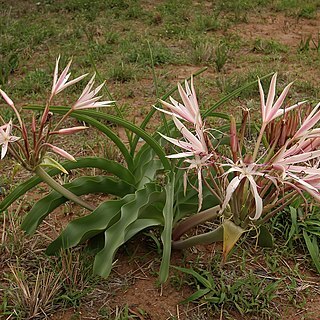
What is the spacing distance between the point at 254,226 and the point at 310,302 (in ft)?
2.16

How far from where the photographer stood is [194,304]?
2.14m

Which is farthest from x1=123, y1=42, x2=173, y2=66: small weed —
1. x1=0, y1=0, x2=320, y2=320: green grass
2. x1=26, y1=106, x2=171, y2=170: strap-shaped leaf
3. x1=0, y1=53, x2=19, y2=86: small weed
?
x1=26, y1=106, x2=171, y2=170: strap-shaped leaf

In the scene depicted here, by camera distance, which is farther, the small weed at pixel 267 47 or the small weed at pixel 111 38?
the small weed at pixel 111 38

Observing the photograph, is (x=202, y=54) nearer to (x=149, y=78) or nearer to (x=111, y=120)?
(x=149, y=78)

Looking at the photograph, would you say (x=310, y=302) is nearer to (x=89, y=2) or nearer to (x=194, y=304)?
(x=194, y=304)

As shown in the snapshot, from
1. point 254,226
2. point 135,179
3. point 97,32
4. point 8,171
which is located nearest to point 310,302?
point 254,226

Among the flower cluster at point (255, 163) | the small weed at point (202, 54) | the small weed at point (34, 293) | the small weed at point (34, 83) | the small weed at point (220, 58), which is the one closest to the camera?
the flower cluster at point (255, 163)

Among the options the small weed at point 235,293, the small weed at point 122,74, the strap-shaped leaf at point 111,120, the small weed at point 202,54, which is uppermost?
the strap-shaped leaf at point 111,120

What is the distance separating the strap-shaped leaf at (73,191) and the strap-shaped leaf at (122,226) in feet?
0.70

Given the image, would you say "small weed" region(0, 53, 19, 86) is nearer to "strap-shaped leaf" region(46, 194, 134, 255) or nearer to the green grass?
the green grass

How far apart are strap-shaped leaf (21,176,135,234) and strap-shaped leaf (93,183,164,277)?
0.70 feet

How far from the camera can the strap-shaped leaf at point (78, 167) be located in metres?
2.18

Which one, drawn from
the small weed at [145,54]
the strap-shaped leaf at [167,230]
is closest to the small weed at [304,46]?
the small weed at [145,54]

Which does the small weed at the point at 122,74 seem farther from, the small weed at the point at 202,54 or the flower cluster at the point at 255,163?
the flower cluster at the point at 255,163
